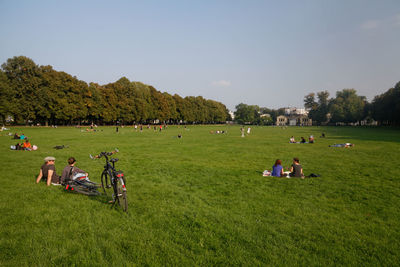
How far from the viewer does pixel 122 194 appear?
22.6 feet

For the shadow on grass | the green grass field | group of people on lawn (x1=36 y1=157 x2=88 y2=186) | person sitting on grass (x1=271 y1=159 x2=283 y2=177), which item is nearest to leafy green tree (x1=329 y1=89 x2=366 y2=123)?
the shadow on grass

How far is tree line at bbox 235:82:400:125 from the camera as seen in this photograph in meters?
87.0

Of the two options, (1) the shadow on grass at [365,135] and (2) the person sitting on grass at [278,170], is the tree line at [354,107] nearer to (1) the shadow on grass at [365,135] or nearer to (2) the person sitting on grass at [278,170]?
(1) the shadow on grass at [365,135]

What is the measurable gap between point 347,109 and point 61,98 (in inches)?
5559

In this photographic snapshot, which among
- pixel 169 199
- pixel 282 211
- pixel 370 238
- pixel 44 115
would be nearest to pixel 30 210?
pixel 169 199

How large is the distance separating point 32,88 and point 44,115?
→ 7832 mm

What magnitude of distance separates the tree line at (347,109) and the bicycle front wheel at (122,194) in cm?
9643

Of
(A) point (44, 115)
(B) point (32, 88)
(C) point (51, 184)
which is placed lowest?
(C) point (51, 184)

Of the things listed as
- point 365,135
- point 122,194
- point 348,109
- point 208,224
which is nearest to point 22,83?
point 122,194

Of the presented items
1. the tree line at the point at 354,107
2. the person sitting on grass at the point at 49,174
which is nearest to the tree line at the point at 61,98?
the person sitting on grass at the point at 49,174

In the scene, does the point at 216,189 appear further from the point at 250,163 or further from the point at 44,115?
the point at 44,115

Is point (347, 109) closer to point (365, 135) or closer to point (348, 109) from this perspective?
point (348, 109)

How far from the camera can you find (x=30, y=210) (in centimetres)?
690

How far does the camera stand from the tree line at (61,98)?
60.2 meters
